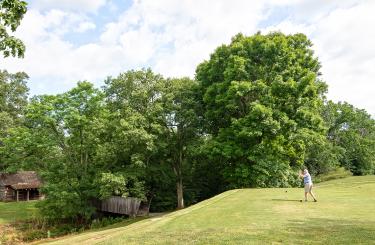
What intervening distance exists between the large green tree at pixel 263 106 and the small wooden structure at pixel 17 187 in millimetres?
33436

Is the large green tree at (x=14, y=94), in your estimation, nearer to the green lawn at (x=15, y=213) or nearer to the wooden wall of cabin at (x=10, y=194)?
the wooden wall of cabin at (x=10, y=194)

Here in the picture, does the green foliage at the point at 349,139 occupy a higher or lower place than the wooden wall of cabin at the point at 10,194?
higher

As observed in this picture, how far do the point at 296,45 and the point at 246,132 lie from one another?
488 inches

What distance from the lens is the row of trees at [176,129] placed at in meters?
30.6

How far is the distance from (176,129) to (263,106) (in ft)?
36.6

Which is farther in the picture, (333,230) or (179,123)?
(179,123)

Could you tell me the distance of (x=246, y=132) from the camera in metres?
29.3

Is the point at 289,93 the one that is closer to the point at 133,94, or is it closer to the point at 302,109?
the point at 302,109

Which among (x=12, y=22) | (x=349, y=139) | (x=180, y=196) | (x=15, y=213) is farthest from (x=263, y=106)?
(x=349, y=139)

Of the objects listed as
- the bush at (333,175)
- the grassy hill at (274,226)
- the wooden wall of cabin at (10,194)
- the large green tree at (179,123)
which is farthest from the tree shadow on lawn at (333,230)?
the wooden wall of cabin at (10,194)

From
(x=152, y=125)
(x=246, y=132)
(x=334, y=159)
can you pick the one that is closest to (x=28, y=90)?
(x=152, y=125)

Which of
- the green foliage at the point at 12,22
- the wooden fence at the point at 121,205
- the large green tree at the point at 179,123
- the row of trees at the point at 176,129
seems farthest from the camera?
the large green tree at the point at 179,123

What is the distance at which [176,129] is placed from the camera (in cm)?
3709

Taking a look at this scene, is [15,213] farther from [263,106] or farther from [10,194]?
[263,106]
